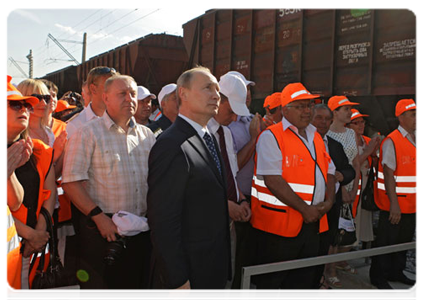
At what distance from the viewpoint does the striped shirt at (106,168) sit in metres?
2.28

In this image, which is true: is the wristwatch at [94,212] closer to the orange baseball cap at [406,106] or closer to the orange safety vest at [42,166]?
the orange safety vest at [42,166]

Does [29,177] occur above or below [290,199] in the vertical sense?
above

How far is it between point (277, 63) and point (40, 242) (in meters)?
5.56

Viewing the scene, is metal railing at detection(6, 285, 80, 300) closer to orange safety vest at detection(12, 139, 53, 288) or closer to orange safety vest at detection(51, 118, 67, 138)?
orange safety vest at detection(12, 139, 53, 288)

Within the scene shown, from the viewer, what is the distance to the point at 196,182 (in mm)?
1881

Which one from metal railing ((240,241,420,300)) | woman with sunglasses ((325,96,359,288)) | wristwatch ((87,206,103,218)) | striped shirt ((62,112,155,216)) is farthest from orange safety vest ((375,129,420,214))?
wristwatch ((87,206,103,218))

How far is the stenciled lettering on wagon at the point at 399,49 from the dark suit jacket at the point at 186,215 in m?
4.13

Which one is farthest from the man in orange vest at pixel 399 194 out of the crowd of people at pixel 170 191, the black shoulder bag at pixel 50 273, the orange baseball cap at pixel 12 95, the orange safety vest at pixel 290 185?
the orange baseball cap at pixel 12 95

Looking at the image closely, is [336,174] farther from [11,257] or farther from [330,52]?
[330,52]

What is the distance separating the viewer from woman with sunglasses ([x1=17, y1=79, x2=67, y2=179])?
261 centimetres

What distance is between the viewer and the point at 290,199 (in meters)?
2.69

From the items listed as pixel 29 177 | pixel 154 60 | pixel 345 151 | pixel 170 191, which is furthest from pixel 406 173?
pixel 154 60

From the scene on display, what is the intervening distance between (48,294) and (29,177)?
80 centimetres

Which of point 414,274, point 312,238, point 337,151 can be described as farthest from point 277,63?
point 312,238
